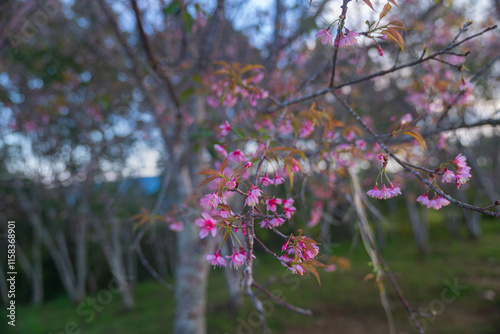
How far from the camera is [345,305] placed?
5152 mm

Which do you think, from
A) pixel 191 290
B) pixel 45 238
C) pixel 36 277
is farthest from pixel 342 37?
pixel 36 277

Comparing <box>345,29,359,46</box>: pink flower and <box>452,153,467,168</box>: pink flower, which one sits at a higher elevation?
<box>345,29,359,46</box>: pink flower

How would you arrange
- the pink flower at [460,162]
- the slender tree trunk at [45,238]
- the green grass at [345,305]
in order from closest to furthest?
the pink flower at [460,162], the green grass at [345,305], the slender tree trunk at [45,238]

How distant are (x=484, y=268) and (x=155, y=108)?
20.6ft

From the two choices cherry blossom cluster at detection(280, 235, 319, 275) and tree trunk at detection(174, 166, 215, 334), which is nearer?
cherry blossom cluster at detection(280, 235, 319, 275)

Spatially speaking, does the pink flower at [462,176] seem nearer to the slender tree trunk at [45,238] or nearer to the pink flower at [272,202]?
the pink flower at [272,202]

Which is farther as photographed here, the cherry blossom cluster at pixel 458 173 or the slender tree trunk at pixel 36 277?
the slender tree trunk at pixel 36 277

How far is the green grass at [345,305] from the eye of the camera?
451cm

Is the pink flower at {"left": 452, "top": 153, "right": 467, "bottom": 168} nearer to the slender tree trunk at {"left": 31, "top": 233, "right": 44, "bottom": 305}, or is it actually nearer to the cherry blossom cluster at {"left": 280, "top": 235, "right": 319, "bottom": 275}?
the cherry blossom cluster at {"left": 280, "top": 235, "right": 319, "bottom": 275}

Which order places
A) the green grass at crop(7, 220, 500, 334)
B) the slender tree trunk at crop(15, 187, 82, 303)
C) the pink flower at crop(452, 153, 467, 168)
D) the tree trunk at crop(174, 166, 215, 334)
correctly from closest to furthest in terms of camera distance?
1. the pink flower at crop(452, 153, 467, 168)
2. the tree trunk at crop(174, 166, 215, 334)
3. the green grass at crop(7, 220, 500, 334)
4. the slender tree trunk at crop(15, 187, 82, 303)

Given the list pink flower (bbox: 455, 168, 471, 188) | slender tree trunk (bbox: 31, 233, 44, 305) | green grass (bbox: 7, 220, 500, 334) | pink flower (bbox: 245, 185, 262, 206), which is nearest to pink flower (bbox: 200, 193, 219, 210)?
pink flower (bbox: 245, 185, 262, 206)

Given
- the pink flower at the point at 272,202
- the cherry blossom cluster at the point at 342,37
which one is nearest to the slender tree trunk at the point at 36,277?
the pink flower at the point at 272,202

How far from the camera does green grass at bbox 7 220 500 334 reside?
451 centimetres

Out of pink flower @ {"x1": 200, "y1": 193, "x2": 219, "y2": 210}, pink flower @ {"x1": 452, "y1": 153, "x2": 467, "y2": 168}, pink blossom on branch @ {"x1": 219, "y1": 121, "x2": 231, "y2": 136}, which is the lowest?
pink flower @ {"x1": 200, "y1": 193, "x2": 219, "y2": 210}
